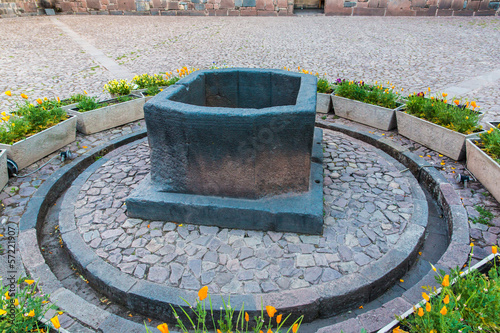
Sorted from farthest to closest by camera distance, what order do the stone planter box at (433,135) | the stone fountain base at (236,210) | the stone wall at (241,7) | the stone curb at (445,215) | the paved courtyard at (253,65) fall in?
the stone wall at (241,7), the stone planter box at (433,135), the stone fountain base at (236,210), the paved courtyard at (253,65), the stone curb at (445,215)

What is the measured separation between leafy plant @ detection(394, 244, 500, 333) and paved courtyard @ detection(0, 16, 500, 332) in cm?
76

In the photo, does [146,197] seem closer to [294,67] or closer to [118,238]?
[118,238]

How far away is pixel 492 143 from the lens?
418 cm

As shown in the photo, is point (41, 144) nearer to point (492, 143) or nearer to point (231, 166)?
point (231, 166)

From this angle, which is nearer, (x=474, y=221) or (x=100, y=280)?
(x=100, y=280)

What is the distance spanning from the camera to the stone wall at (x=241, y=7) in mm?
15180

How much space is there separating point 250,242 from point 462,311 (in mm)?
1853

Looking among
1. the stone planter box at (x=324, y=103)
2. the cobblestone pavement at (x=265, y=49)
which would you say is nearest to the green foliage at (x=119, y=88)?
the cobblestone pavement at (x=265, y=49)

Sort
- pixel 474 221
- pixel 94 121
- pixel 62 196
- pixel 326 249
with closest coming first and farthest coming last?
pixel 326 249, pixel 474 221, pixel 62 196, pixel 94 121

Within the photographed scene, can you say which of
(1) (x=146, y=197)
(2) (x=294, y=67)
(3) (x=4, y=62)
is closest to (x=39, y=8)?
(3) (x=4, y=62)

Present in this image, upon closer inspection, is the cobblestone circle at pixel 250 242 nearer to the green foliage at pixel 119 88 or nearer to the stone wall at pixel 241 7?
the green foliage at pixel 119 88

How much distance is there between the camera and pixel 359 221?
368 centimetres

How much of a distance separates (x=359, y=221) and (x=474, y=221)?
1.22m

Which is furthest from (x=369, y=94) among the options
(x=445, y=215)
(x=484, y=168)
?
(x=445, y=215)
